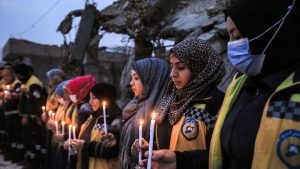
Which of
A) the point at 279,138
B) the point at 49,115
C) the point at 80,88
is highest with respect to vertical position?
the point at 80,88

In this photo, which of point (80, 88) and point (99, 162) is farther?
point (80, 88)

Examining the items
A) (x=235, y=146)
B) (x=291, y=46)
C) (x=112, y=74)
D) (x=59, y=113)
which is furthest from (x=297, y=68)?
(x=112, y=74)

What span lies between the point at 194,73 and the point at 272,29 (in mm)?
895

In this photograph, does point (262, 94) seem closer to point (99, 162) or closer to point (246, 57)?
point (246, 57)

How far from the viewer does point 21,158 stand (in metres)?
9.69

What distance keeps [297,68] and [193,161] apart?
91 centimetres

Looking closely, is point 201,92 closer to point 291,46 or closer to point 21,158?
point 291,46

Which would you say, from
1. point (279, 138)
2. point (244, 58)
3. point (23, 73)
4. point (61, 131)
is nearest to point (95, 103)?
point (61, 131)

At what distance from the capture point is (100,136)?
4152mm

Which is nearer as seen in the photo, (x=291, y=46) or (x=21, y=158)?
(x=291, y=46)

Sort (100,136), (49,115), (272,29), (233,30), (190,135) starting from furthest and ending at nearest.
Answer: (49,115)
(100,136)
(190,135)
(233,30)
(272,29)

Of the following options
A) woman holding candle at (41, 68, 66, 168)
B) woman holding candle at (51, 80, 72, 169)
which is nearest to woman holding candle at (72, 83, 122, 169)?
woman holding candle at (51, 80, 72, 169)

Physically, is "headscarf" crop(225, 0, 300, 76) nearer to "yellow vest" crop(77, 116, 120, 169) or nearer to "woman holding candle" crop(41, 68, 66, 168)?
"yellow vest" crop(77, 116, 120, 169)

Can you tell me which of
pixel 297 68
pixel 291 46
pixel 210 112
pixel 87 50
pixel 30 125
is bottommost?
pixel 30 125
